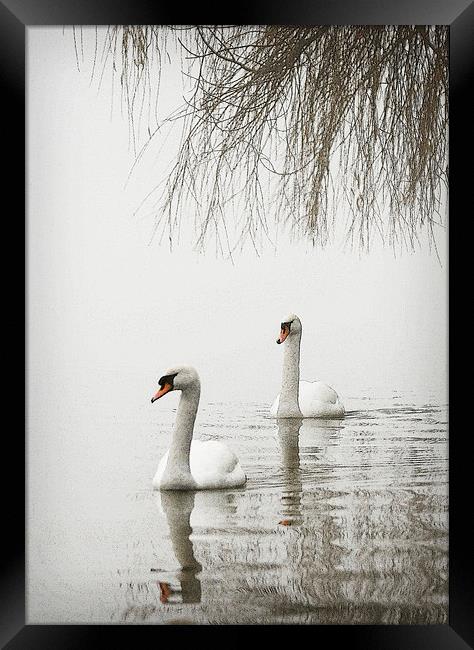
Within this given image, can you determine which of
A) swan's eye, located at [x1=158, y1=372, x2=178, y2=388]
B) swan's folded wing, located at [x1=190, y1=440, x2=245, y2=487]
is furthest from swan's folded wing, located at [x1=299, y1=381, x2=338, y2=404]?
swan's eye, located at [x1=158, y1=372, x2=178, y2=388]

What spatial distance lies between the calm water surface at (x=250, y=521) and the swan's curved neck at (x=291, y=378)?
0.05 meters

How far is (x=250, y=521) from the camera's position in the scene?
316 centimetres

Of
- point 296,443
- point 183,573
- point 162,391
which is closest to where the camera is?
point 183,573

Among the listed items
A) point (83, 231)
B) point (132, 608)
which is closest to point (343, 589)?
point (132, 608)

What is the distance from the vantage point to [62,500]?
10.5ft

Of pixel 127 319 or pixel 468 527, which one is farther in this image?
pixel 127 319

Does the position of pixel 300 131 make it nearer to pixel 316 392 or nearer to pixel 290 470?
pixel 316 392

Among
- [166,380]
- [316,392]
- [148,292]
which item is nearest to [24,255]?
[148,292]

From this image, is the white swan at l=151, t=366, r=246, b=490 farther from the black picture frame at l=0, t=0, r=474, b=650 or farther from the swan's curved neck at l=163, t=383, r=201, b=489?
the black picture frame at l=0, t=0, r=474, b=650

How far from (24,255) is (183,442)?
2.38ft

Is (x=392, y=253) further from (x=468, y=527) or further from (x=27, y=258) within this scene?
(x=27, y=258)

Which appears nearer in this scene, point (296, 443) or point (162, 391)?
point (162, 391)

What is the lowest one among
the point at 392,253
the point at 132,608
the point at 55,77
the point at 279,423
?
Result: the point at 132,608

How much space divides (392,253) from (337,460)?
646 millimetres
